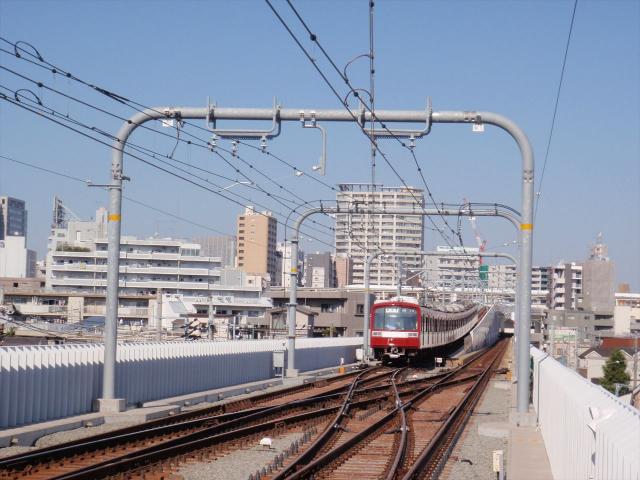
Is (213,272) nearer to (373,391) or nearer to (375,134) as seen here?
(373,391)

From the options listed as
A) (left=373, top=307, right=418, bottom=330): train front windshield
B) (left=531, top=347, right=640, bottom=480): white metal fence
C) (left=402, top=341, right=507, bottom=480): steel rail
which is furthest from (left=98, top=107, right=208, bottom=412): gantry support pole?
(left=373, top=307, right=418, bottom=330): train front windshield

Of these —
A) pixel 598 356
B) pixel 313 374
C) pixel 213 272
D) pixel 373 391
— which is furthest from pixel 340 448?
pixel 213 272

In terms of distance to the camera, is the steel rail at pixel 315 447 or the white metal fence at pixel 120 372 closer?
the steel rail at pixel 315 447

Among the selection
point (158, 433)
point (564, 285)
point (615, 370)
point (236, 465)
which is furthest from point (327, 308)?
point (564, 285)

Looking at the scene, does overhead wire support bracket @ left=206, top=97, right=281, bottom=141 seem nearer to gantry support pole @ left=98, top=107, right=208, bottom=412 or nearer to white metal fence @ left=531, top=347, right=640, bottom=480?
gantry support pole @ left=98, top=107, right=208, bottom=412

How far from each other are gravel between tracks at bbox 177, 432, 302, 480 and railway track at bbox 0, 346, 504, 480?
0.20 metres

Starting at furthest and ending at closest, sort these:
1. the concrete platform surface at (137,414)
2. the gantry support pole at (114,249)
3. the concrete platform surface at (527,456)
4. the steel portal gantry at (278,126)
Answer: the gantry support pole at (114,249) < the steel portal gantry at (278,126) < the concrete platform surface at (137,414) < the concrete platform surface at (527,456)

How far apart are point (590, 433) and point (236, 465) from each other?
288 inches

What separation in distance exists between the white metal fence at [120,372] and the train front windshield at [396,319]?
10815 millimetres

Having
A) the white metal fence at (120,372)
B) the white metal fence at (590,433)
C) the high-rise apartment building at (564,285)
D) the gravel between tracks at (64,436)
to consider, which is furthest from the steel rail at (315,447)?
the high-rise apartment building at (564,285)

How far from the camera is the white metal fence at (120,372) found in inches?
624

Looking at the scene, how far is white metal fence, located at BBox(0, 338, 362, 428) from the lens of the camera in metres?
15.9

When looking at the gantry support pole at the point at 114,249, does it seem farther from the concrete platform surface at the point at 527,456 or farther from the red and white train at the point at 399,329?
the red and white train at the point at 399,329

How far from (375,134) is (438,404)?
8889mm
